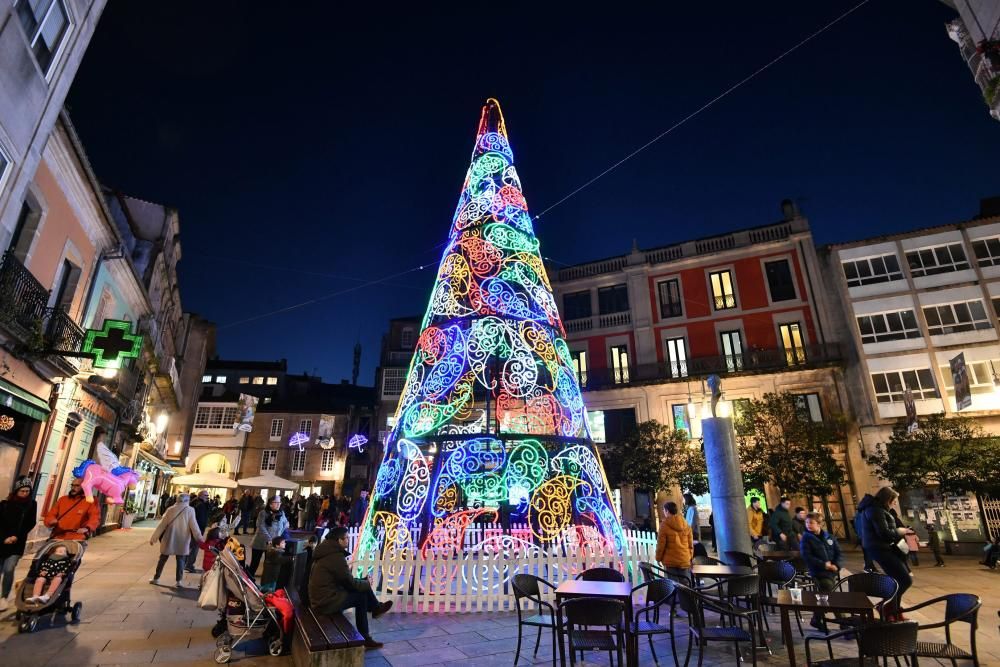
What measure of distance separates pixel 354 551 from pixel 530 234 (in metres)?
6.38

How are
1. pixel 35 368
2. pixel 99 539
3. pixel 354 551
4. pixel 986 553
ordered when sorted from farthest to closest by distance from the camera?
1. pixel 99 539
2. pixel 986 553
3. pixel 35 368
4. pixel 354 551

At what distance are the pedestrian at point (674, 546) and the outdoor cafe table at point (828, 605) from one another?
2090mm

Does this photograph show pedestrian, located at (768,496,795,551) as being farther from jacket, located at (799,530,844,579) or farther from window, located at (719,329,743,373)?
window, located at (719,329,743,373)

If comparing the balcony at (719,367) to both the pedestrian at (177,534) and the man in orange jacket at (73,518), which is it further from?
the man in orange jacket at (73,518)

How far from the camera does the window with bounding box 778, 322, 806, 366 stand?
21500mm

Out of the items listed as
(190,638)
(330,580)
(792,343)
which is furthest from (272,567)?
(792,343)

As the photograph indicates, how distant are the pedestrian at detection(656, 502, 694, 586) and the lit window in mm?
35343

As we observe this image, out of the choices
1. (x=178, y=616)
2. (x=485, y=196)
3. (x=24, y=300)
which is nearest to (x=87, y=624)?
(x=178, y=616)

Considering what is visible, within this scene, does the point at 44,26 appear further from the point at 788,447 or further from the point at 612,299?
the point at 788,447

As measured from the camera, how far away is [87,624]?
20.7ft

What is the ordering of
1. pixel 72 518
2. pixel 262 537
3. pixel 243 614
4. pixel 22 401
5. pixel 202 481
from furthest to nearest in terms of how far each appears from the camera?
pixel 202 481 < pixel 262 537 < pixel 22 401 < pixel 72 518 < pixel 243 614

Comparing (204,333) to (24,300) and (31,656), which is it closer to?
(24,300)

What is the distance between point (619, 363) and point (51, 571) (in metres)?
22.5

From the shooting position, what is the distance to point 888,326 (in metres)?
20.6
